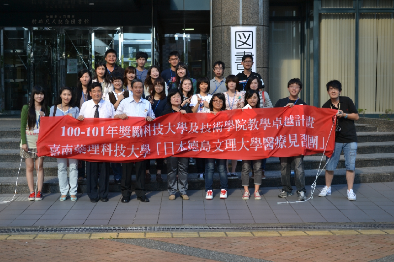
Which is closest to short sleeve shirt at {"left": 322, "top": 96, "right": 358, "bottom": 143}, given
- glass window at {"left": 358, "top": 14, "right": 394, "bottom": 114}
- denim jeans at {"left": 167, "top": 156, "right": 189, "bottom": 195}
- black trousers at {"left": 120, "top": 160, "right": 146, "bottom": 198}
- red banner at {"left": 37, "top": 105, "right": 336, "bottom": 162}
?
red banner at {"left": 37, "top": 105, "right": 336, "bottom": 162}

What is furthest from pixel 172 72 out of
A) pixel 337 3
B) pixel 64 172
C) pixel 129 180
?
pixel 337 3

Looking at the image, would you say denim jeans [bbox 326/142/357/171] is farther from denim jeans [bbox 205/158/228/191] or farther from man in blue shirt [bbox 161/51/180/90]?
man in blue shirt [bbox 161/51/180/90]

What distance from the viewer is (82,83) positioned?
9.34 metres

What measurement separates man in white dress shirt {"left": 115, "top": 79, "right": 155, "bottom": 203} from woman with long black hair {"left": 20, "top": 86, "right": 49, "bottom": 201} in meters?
1.32

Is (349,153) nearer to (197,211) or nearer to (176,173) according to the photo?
(197,211)

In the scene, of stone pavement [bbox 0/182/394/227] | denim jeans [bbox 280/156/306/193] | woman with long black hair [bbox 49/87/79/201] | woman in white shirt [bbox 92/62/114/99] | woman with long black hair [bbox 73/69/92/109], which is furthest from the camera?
woman in white shirt [bbox 92/62/114/99]

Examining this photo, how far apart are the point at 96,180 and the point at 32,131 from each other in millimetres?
1362

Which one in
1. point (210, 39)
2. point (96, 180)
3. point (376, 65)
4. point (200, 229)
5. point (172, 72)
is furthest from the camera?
point (376, 65)

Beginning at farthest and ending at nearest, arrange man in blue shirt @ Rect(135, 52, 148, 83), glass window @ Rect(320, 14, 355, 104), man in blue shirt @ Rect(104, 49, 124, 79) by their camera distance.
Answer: glass window @ Rect(320, 14, 355, 104) → man in blue shirt @ Rect(135, 52, 148, 83) → man in blue shirt @ Rect(104, 49, 124, 79)

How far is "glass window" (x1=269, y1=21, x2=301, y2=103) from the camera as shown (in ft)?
52.0

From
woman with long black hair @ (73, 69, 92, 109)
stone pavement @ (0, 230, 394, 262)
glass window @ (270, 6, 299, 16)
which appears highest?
glass window @ (270, 6, 299, 16)

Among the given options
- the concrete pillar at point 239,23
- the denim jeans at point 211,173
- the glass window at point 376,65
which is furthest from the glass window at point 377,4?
the denim jeans at point 211,173

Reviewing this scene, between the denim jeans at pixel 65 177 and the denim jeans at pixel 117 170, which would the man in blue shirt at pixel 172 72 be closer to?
the denim jeans at pixel 117 170

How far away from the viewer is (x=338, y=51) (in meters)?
14.9
